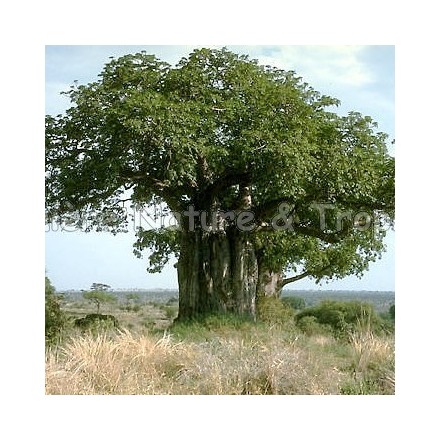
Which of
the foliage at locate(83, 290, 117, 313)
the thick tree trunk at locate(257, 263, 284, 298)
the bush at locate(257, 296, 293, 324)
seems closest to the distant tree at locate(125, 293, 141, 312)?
the foliage at locate(83, 290, 117, 313)

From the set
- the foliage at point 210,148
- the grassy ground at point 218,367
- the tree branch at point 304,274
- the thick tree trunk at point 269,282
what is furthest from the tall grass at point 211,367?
the tree branch at point 304,274

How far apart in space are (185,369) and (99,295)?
4.35 m

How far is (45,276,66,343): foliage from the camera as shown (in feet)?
33.6

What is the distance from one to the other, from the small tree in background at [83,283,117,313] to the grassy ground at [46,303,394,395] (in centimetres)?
297

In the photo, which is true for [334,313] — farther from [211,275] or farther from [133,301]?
[133,301]

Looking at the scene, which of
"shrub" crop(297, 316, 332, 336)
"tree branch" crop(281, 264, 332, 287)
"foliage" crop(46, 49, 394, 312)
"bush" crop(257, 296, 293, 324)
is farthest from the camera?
"tree branch" crop(281, 264, 332, 287)

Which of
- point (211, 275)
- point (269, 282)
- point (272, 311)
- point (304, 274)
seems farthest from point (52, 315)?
point (304, 274)

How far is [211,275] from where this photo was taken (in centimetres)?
1163

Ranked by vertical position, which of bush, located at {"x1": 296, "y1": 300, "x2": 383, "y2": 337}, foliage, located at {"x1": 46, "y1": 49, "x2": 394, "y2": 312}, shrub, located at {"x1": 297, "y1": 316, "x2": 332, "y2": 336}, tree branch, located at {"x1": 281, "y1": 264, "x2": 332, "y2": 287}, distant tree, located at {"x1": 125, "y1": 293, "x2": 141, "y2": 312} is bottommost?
shrub, located at {"x1": 297, "y1": 316, "x2": 332, "y2": 336}

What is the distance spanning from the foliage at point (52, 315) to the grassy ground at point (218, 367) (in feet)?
4.65

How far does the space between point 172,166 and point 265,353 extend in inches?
133

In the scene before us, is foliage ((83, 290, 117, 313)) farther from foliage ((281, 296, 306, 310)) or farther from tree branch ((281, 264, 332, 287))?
tree branch ((281, 264, 332, 287))

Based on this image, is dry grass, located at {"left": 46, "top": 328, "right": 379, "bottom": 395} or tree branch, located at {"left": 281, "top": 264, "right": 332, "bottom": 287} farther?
tree branch, located at {"left": 281, "top": 264, "right": 332, "bottom": 287}
